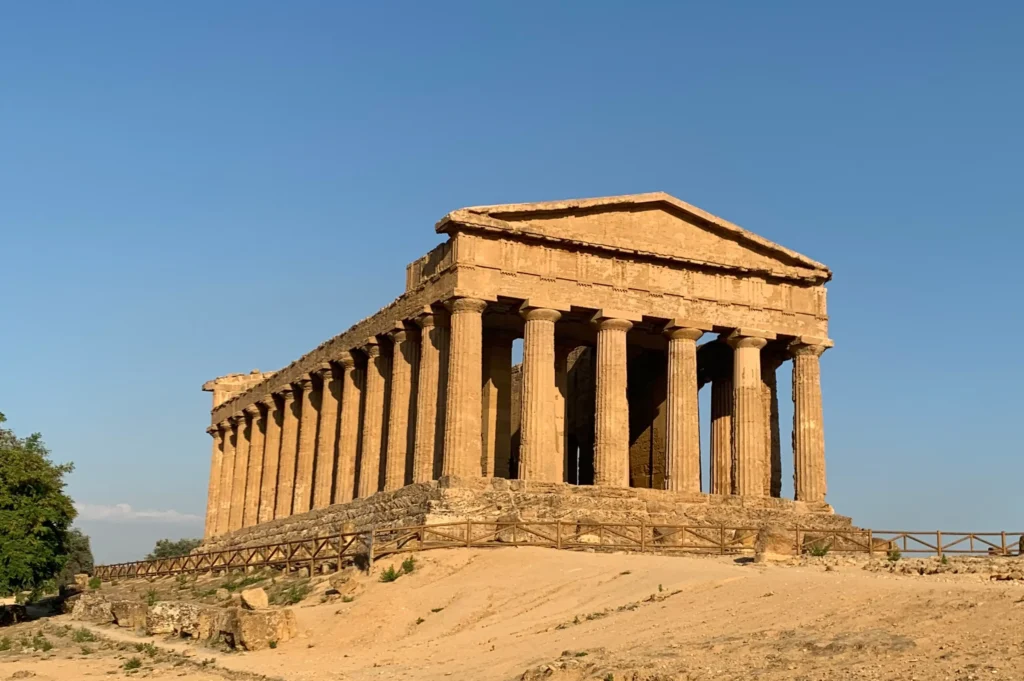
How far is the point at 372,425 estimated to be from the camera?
4928cm

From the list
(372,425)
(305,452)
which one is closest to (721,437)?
(372,425)

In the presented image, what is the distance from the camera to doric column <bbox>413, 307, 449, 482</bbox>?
43.4 meters

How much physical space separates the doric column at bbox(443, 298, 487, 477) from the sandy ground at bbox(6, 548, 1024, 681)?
784cm

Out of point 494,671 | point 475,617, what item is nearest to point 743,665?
point 494,671

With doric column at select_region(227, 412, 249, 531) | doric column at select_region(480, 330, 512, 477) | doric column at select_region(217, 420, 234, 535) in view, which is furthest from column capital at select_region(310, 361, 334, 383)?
doric column at select_region(217, 420, 234, 535)

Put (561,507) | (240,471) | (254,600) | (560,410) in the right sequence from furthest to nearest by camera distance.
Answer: (240,471)
(560,410)
(561,507)
(254,600)

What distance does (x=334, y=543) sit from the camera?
3734 cm

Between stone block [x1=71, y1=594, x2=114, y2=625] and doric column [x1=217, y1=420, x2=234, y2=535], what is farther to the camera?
doric column [x1=217, y1=420, x2=234, y2=535]

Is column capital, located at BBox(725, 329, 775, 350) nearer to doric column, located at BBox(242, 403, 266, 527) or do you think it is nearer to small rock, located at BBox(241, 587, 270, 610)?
small rock, located at BBox(241, 587, 270, 610)

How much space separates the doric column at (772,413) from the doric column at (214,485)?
3354cm

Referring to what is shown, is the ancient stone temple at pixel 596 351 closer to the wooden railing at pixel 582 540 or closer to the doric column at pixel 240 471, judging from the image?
the wooden railing at pixel 582 540

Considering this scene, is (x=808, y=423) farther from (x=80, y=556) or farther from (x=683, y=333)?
(x=80, y=556)

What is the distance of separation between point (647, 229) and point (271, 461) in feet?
85.5

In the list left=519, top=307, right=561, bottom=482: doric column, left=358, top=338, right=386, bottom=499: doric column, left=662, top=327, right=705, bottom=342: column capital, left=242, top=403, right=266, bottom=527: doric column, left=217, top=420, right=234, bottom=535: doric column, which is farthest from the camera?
left=217, top=420, right=234, bottom=535: doric column
